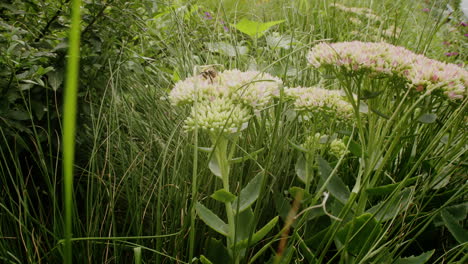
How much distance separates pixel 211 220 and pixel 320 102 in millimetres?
419

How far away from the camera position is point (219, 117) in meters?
0.80

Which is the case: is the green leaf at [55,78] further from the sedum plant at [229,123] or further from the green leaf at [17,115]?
the sedum plant at [229,123]

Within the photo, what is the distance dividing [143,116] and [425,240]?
46.0 inches

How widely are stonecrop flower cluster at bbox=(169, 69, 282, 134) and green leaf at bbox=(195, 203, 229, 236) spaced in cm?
17

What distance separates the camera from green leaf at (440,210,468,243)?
0.98 metres

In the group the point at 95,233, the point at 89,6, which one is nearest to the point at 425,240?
the point at 95,233

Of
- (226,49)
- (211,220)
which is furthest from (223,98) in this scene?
(226,49)

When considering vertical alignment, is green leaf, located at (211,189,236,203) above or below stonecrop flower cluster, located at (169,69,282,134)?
below

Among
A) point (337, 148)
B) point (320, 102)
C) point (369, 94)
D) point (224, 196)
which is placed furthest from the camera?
point (337, 148)

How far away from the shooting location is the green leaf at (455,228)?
98 centimetres

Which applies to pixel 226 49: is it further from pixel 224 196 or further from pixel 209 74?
pixel 224 196

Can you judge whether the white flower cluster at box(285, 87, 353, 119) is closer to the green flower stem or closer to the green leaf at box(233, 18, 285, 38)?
the green flower stem

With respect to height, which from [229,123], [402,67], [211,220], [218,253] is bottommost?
[218,253]

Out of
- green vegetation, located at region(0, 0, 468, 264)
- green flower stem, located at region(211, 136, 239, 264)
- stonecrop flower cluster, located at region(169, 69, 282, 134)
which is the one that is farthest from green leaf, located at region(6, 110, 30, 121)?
green flower stem, located at region(211, 136, 239, 264)
